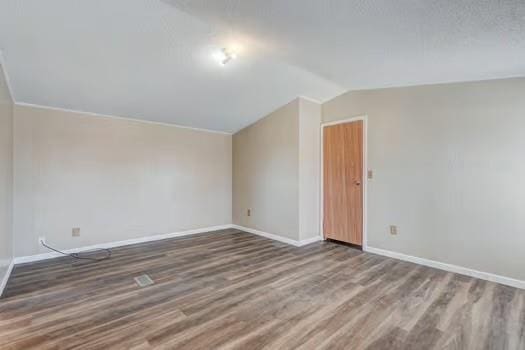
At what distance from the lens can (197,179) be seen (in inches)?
189

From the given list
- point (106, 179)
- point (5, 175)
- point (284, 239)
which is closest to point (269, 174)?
point (284, 239)

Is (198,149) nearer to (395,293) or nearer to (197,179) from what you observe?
(197,179)

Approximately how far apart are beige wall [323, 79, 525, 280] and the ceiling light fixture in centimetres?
207

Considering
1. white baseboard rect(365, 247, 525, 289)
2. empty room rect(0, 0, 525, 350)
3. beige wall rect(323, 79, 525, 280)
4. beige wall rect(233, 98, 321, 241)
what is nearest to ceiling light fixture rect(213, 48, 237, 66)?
empty room rect(0, 0, 525, 350)

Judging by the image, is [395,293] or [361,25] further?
[395,293]

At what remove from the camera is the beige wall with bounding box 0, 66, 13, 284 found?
2.41 m

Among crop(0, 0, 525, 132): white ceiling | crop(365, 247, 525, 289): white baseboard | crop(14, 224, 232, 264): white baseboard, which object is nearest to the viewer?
crop(0, 0, 525, 132): white ceiling

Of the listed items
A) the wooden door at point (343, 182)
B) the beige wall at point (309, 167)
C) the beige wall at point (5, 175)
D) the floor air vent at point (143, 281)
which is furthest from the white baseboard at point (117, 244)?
the wooden door at point (343, 182)

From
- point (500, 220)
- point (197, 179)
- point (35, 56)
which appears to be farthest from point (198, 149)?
point (500, 220)

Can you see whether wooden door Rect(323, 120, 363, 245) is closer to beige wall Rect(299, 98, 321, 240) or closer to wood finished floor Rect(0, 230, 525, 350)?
beige wall Rect(299, 98, 321, 240)

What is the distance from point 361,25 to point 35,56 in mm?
2786

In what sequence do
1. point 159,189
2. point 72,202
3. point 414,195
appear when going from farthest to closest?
point 159,189 → point 72,202 → point 414,195

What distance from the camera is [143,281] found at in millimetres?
2678

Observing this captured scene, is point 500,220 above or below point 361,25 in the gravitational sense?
below
